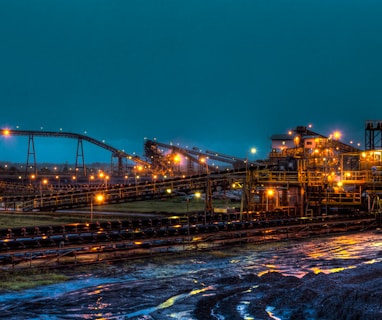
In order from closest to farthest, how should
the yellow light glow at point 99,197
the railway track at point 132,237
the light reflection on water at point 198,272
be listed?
the light reflection on water at point 198,272 → the railway track at point 132,237 → the yellow light glow at point 99,197

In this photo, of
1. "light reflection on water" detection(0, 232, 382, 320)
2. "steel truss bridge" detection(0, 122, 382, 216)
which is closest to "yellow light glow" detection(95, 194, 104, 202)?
"steel truss bridge" detection(0, 122, 382, 216)

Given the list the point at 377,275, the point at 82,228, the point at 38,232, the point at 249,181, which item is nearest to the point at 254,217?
the point at 249,181

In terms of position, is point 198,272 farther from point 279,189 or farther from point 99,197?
point 99,197

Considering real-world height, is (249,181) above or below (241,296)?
above

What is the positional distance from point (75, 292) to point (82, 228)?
14.6 m

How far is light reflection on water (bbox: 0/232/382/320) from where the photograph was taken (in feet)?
60.8

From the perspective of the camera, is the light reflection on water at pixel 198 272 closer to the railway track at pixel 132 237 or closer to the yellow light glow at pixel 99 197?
the railway track at pixel 132 237

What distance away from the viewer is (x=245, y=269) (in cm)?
2597

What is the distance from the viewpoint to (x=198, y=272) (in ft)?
82.2

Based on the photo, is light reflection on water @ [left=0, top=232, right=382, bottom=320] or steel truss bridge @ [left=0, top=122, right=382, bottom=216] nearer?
light reflection on water @ [left=0, top=232, right=382, bottom=320]

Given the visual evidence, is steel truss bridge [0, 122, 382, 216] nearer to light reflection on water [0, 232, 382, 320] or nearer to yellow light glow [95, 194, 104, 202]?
yellow light glow [95, 194, 104, 202]

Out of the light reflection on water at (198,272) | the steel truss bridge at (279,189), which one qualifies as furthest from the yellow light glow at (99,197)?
the light reflection on water at (198,272)

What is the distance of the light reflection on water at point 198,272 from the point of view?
18531 millimetres

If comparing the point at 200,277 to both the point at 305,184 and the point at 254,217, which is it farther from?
the point at 305,184
